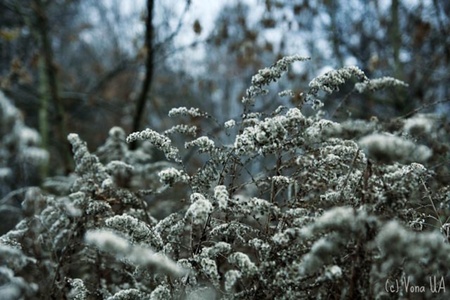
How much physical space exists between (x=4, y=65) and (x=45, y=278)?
8.25 m

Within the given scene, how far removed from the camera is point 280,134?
2.56 metres

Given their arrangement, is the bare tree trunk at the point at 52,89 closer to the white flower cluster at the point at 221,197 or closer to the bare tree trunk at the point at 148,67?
the bare tree trunk at the point at 148,67

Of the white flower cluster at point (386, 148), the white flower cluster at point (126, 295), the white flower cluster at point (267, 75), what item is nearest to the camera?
the white flower cluster at point (386, 148)

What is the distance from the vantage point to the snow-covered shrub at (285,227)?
214 centimetres

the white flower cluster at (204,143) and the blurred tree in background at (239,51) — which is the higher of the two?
the blurred tree in background at (239,51)

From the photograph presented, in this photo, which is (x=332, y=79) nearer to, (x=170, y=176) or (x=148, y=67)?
(x=170, y=176)

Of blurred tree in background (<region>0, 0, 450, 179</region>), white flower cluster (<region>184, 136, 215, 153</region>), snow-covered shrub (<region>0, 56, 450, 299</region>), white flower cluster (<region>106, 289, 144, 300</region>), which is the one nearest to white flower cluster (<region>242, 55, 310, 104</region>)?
snow-covered shrub (<region>0, 56, 450, 299</region>)

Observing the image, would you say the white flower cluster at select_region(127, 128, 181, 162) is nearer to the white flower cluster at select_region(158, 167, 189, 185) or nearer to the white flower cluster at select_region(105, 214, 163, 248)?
the white flower cluster at select_region(158, 167, 189, 185)

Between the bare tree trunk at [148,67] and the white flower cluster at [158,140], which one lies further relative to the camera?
the bare tree trunk at [148,67]

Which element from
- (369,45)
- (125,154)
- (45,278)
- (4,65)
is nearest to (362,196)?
(45,278)

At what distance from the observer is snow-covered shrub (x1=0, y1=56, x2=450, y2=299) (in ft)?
7.03

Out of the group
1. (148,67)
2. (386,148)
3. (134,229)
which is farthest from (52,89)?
(386,148)

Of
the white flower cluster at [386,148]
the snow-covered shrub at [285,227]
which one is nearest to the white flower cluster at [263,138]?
the snow-covered shrub at [285,227]

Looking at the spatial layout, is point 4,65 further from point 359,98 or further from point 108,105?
point 359,98
